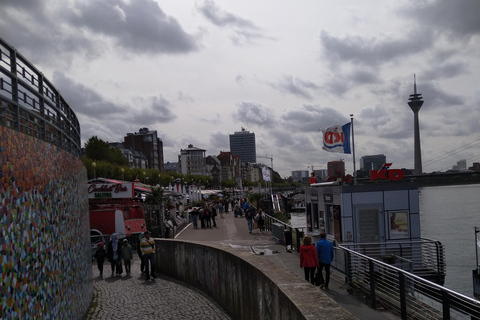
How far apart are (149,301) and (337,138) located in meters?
13.8

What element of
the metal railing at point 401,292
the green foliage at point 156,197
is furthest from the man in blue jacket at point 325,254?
the green foliage at point 156,197

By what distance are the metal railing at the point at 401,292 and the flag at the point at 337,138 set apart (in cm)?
1160

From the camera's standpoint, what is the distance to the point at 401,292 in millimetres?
9000

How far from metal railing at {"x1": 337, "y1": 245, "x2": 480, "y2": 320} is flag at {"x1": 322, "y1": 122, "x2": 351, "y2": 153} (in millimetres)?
11601

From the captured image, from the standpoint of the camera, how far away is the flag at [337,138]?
24031mm

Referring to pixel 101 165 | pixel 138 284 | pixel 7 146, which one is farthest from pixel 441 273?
pixel 101 165

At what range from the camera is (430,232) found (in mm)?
51594

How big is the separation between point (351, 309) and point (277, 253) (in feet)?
28.5

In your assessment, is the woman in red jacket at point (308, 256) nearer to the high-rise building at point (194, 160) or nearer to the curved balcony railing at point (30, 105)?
the curved balcony railing at point (30, 105)

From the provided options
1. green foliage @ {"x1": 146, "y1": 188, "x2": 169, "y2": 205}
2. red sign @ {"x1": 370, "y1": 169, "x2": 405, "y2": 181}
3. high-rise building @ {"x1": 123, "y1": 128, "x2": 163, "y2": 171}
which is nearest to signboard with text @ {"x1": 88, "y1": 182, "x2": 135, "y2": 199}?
green foliage @ {"x1": 146, "y1": 188, "x2": 169, "y2": 205}

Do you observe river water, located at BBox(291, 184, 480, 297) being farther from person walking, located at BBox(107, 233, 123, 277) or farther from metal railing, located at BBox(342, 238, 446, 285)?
person walking, located at BBox(107, 233, 123, 277)

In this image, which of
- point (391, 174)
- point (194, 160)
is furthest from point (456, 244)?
point (194, 160)

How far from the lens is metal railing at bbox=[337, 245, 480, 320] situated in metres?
7.20

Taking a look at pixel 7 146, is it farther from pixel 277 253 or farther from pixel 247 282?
pixel 277 253
